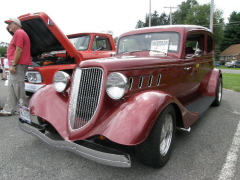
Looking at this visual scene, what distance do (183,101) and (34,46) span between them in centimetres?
412

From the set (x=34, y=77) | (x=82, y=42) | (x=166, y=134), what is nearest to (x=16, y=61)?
(x=34, y=77)

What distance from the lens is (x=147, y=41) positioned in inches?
138

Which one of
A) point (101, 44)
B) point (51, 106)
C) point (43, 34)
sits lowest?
point (51, 106)

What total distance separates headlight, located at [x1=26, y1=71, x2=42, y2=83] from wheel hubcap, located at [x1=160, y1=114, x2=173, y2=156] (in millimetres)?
3238

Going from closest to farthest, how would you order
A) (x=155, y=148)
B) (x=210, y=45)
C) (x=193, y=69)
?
1. (x=155, y=148)
2. (x=193, y=69)
3. (x=210, y=45)

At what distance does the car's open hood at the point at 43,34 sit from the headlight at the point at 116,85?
2.43m

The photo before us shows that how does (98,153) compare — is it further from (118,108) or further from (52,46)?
(52,46)

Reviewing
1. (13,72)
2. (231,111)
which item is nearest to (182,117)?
(231,111)

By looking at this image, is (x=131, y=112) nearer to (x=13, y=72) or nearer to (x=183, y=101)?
(x=183, y=101)

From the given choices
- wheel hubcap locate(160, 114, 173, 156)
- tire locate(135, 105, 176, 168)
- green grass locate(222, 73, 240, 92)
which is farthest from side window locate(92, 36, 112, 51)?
green grass locate(222, 73, 240, 92)

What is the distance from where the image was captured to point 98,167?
2.27 meters

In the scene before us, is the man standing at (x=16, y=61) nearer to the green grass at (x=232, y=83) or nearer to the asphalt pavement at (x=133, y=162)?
the asphalt pavement at (x=133, y=162)

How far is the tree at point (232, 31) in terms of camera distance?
47994mm

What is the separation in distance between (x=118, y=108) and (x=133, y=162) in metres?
0.76
